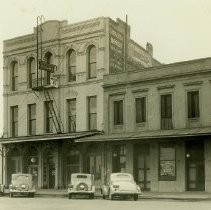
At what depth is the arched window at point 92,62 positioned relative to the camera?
34875mm

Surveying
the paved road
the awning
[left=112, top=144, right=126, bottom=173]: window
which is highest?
the awning

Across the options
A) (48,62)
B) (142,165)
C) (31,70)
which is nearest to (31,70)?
(31,70)

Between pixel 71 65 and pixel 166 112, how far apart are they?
28.2 ft

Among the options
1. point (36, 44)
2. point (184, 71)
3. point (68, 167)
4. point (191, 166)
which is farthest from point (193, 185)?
point (36, 44)

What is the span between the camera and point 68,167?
35.4 metres

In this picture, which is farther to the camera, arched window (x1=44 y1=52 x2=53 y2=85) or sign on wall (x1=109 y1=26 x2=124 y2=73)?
arched window (x1=44 y1=52 x2=53 y2=85)

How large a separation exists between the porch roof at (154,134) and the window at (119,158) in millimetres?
1204

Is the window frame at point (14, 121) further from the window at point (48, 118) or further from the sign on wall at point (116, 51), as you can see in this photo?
the sign on wall at point (116, 51)

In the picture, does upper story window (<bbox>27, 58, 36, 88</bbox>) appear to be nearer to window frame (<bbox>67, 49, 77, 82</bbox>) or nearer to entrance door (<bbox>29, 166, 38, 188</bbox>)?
window frame (<bbox>67, 49, 77, 82</bbox>)

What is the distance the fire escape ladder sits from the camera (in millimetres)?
35500

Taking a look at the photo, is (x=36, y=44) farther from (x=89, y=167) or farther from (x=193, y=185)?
(x=193, y=185)

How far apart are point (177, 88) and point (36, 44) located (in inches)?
486

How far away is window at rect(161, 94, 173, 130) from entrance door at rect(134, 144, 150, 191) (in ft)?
6.07

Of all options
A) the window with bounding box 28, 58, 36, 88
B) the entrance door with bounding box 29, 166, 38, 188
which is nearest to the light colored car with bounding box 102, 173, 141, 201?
the entrance door with bounding box 29, 166, 38, 188
